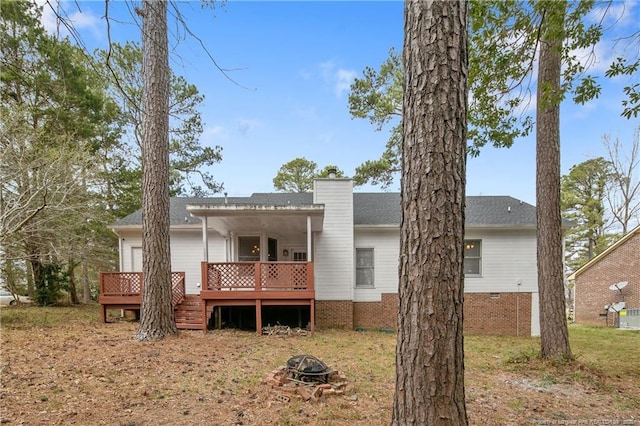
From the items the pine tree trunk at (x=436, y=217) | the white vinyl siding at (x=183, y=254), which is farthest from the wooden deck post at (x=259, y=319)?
the pine tree trunk at (x=436, y=217)

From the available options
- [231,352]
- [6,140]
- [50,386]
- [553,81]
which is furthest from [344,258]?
[6,140]

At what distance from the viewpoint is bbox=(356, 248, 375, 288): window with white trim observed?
1070 centimetres

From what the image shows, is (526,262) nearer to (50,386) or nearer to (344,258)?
(344,258)

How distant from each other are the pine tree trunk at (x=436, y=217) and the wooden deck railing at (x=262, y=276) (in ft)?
22.9

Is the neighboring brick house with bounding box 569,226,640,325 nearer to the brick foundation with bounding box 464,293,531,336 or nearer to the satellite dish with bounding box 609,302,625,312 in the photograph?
the satellite dish with bounding box 609,302,625,312

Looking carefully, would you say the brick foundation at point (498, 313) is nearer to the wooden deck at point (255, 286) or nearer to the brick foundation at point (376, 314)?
the brick foundation at point (376, 314)

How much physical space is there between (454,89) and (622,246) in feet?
67.4

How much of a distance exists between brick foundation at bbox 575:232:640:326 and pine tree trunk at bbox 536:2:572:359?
Answer: 49.0ft

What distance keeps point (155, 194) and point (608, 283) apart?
21837mm

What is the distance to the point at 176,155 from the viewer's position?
55.9ft

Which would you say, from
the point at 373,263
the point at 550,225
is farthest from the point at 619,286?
the point at 550,225

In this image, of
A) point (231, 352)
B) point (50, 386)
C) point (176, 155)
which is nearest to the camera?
point (50, 386)

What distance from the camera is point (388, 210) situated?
38.0ft

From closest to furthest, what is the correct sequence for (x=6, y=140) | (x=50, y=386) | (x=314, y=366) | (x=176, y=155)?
(x=50, y=386), (x=314, y=366), (x=6, y=140), (x=176, y=155)
